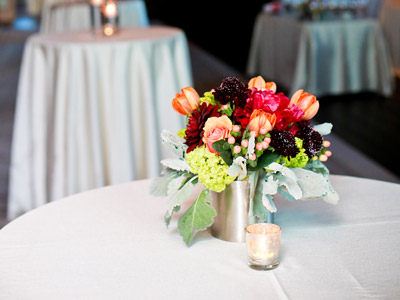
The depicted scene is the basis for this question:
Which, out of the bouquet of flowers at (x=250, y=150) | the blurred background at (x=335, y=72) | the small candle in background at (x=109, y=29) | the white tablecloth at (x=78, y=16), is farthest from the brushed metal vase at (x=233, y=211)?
the white tablecloth at (x=78, y=16)

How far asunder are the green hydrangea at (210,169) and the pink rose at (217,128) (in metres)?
0.03

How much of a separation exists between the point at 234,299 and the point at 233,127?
0.29 metres

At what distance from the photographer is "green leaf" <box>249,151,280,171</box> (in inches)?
44.2

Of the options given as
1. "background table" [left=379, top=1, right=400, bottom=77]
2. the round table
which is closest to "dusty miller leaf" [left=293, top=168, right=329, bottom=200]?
the round table

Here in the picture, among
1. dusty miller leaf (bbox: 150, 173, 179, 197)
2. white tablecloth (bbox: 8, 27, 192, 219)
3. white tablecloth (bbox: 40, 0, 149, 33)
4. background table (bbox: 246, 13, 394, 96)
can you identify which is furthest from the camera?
white tablecloth (bbox: 40, 0, 149, 33)

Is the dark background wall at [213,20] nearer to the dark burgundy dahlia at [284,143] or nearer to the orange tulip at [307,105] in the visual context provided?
the orange tulip at [307,105]

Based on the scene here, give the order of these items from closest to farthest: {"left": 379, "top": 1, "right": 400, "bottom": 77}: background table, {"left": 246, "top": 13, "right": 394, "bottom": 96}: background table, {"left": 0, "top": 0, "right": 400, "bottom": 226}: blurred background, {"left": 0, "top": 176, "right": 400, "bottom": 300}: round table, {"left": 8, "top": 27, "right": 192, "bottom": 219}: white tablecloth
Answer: {"left": 0, "top": 176, "right": 400, "bottom": 300}: round table → {"left": 8, "top": 27, "right": 192, "bottom": 219}: white tablecloth → {"left": 0, "top": 0, "right": 400, "bottom": 226}: blurred background → {"left": 246, "top": 13, "right": 394, "bottom": 96}: background table → {"left": 379, "top": 1, "right": 400, "bottom": 77}: background table

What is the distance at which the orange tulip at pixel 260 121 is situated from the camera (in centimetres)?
111

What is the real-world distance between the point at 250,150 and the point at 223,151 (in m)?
0.05

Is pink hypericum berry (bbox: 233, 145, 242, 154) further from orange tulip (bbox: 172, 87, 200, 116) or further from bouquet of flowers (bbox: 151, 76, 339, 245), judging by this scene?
orange tulip (bbox: 172, 87, 200, 116)

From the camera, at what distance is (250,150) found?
111 centimetres

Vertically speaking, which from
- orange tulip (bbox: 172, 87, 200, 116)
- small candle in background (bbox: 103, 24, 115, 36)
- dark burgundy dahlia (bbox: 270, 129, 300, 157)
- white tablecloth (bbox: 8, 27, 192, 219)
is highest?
orange tulip (bbox: 172, 87, 200, 116)

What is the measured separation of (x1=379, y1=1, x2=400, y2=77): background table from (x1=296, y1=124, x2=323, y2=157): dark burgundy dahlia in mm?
5240

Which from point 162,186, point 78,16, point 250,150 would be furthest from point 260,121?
point 78,16
